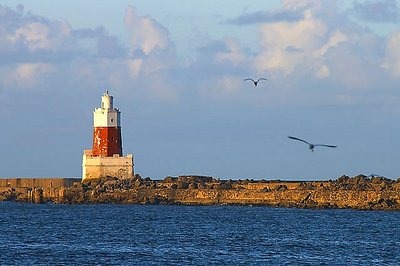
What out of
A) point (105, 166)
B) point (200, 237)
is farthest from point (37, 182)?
point (200, 237)

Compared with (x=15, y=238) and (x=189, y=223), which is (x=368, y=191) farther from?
(x=15, y=238)

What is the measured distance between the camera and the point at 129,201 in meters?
84.6

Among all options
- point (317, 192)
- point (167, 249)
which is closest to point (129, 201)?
point (317, 192)

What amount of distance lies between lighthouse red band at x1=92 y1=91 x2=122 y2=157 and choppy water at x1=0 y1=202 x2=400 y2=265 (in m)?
5.77

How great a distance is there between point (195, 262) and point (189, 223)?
21631 millimetres

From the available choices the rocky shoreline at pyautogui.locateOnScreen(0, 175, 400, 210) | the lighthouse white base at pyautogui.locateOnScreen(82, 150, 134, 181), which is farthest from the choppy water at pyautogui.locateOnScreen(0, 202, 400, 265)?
the lighthouse white base at pyautogui.locateOnScreen(82, 150, 134, 181)

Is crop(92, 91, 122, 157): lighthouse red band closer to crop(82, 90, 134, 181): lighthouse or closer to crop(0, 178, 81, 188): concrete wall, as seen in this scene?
crop(82, 90, 134, 181): lighthouse

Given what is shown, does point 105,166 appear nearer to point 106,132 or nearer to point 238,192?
point 106,132

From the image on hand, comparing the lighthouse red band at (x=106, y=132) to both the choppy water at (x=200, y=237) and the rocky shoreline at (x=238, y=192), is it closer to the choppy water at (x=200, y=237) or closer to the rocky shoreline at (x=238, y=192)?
the rocky shoreline at (x=238, y=192)

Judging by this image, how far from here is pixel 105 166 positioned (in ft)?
275

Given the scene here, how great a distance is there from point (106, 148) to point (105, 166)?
1640mm

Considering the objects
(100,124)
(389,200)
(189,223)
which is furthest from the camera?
(100,124)

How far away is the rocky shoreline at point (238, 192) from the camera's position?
74.2m

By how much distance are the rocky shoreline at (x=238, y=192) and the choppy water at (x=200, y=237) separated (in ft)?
2.90
